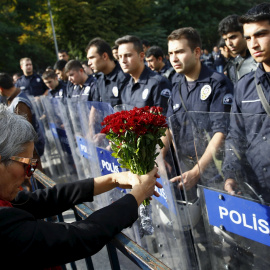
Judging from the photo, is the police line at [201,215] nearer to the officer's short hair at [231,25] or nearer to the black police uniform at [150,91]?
the black police uniform at [150,91]

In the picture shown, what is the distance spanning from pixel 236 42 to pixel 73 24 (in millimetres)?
24032

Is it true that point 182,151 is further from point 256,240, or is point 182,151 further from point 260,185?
point 256,240

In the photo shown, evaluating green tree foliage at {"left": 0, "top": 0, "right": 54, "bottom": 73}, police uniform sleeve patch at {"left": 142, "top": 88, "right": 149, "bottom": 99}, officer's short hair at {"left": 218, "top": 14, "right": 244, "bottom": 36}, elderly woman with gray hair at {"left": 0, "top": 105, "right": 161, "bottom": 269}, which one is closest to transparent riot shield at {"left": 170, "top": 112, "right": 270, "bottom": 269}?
elderly woman with gray hair at {"left": 0, "top": 105, "right": 161, "bottom": 269}

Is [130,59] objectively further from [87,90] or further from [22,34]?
[22,34]

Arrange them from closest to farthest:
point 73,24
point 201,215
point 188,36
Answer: point 201,215, point 188,36, point 73,24

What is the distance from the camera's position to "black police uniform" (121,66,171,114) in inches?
139

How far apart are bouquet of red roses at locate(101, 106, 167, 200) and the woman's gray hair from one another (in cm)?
49

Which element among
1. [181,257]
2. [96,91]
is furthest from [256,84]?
[96,91]

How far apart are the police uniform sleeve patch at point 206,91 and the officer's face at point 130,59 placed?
1.15 metres

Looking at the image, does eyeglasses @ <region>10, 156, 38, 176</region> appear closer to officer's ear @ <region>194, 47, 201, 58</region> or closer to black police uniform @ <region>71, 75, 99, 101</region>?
officer's ear @ <region>194, 47, 201, 58</region>

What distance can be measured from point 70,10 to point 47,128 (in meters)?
21.8

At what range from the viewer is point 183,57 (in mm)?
3092

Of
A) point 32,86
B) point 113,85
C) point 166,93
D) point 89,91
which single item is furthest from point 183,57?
point 32,86

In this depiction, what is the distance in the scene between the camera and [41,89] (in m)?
9.38
